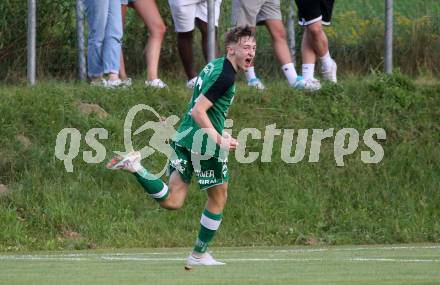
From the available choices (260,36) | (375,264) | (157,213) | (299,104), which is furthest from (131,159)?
(260,36)

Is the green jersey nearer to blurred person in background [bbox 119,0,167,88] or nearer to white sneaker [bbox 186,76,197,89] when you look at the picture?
blurred person in background [bbox 119,0,167,88]

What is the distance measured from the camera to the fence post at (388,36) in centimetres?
1762

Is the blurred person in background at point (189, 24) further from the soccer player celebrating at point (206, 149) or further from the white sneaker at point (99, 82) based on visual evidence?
the soccer player celebrating at point (206, 149)

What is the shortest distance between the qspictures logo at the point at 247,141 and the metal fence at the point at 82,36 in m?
1.25

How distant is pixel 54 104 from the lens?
15.7m

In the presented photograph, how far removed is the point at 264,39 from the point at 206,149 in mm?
8160

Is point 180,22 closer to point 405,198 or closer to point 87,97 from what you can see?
point 87,97

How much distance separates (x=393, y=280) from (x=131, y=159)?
253 centimetres

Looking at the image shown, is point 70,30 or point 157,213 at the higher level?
point 70,30

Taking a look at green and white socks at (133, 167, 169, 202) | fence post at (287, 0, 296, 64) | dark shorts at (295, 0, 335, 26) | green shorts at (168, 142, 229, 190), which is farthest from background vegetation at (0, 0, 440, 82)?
green and white socks at (133, 167, 169, 202)

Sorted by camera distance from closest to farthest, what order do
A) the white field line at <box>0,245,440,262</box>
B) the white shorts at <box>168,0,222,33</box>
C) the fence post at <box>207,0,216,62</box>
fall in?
the white field line at <box>0,245,440,262</box>, the white shorts at <box>168,0,222,33</box>, the fence post at <box>207,0,216,62</box>

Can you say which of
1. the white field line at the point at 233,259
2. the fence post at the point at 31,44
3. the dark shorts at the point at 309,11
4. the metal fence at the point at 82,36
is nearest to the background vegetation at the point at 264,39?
the metal fence at the point at 82,36

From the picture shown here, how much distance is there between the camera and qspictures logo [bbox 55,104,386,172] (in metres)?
15.3

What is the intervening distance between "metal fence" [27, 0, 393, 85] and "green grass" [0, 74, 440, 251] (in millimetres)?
469
